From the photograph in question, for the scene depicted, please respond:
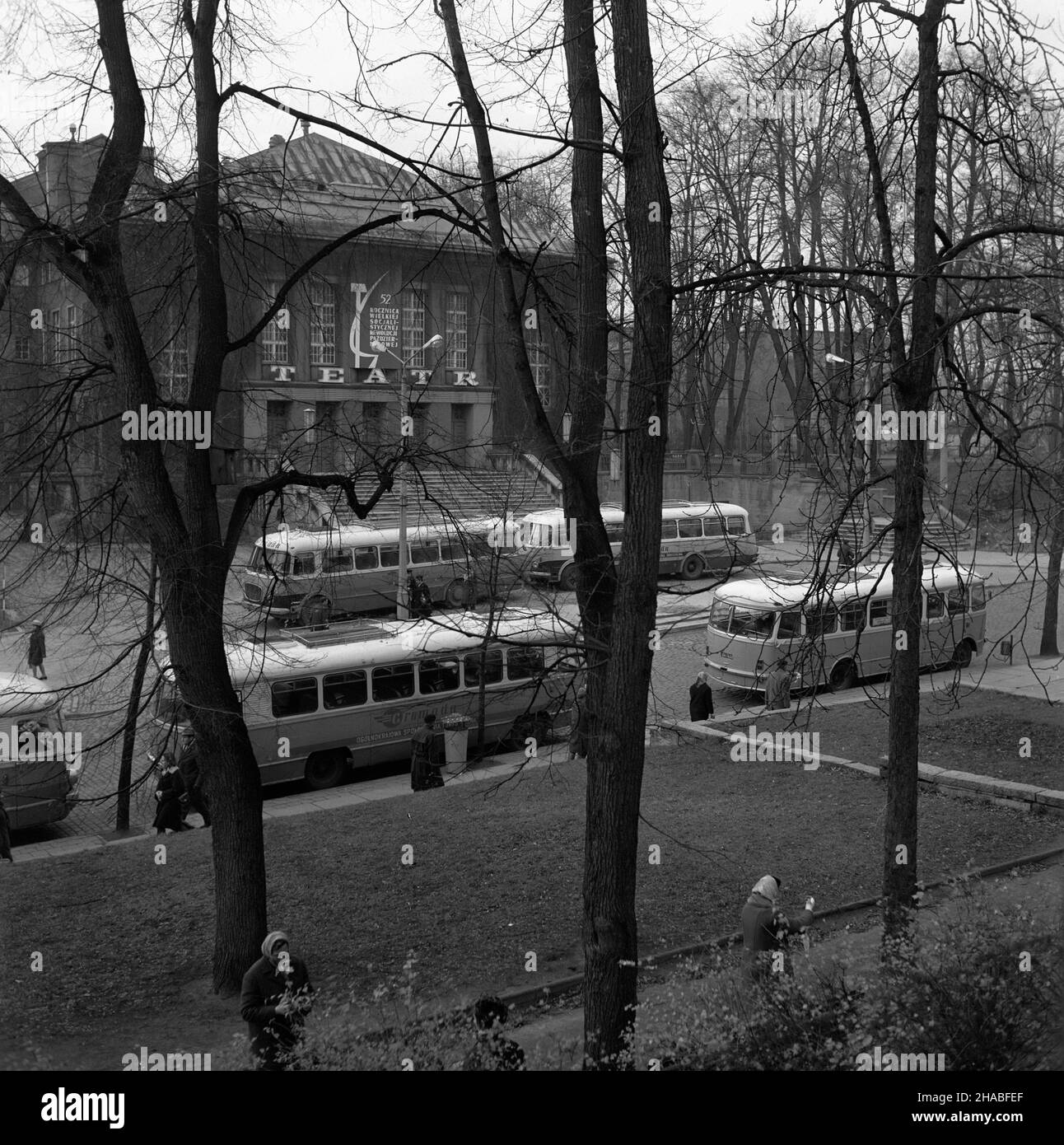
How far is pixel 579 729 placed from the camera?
344 inches

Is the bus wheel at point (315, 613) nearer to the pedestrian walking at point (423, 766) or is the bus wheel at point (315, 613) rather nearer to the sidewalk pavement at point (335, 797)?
the sidewalk pavement at point (335, 797)

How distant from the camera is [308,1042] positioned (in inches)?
238

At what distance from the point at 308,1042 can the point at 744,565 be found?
3.84m

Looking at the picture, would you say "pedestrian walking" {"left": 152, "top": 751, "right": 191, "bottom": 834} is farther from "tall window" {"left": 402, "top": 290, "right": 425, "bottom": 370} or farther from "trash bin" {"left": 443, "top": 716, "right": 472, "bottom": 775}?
"tall window" {"left": 402, "top": 290, "right": 425, "bottom": 370}

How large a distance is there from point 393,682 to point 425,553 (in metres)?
14.6

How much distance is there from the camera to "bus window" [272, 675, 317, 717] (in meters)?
19.0

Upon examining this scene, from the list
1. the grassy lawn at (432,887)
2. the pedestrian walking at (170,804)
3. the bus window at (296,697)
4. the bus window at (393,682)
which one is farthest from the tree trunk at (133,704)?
the bus window at (393,682)

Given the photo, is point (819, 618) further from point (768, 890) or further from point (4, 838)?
point (4, 838)

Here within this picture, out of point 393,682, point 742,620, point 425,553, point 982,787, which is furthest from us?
point 425,553

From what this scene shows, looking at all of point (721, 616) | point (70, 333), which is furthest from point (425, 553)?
point (70, 333)

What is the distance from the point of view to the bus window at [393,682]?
794 inches

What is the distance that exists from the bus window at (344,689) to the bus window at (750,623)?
8.55 m

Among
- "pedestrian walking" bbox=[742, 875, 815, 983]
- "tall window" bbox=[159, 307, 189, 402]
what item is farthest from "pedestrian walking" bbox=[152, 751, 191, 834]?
"pedestrian walking" bbox=[742, 875, 815, 983]

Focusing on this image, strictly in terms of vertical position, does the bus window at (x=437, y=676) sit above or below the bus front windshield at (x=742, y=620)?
below
